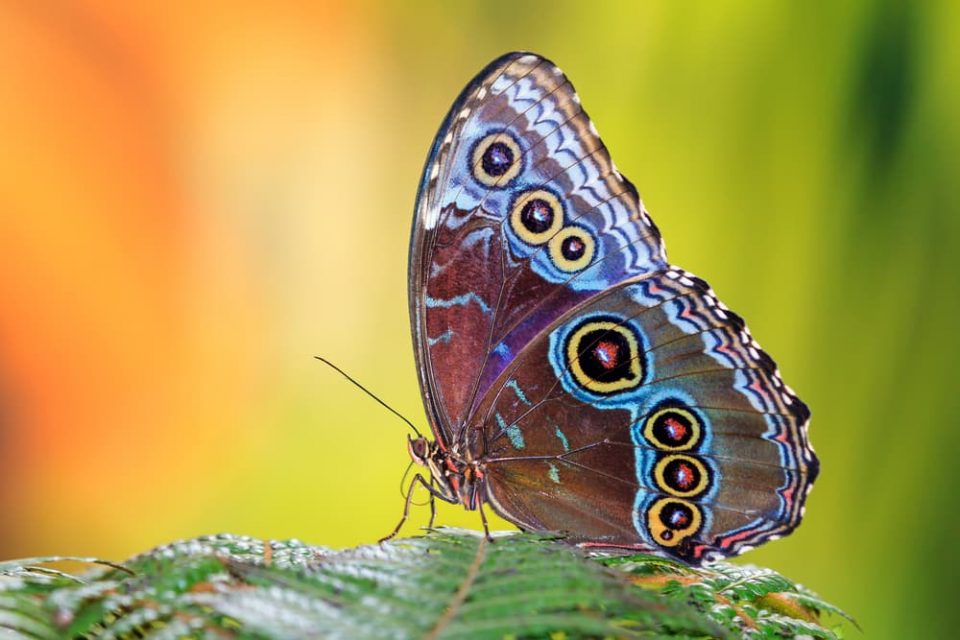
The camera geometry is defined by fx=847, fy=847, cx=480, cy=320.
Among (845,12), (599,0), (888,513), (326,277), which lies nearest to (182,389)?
(326,277)

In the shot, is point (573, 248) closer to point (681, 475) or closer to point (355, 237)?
point (681, 475)

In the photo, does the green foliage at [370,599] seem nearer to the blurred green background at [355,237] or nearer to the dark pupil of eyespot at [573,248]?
the dark pupil of eyespot at [573,248]

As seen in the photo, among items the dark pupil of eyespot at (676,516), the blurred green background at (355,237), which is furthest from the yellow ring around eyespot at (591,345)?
the blurred green background at (355,237)

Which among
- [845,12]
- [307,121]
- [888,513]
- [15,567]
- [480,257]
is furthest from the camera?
[307,121]

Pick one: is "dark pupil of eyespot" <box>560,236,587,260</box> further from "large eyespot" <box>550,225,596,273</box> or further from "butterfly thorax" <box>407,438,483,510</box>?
"butterfly thorax" <box>407,438,483,510</box>

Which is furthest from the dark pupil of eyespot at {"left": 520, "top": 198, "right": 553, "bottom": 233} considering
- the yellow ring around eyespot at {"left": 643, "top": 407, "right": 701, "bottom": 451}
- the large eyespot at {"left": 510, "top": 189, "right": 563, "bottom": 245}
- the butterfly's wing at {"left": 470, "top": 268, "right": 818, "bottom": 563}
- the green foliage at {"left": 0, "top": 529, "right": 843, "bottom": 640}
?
the green foliage at {"left": 0, "top": 529, "right": 843, "bottom": 640}

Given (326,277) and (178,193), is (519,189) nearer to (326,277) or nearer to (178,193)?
(326,277)

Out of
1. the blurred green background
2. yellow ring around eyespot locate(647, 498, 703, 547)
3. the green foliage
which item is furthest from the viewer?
the blurred green background
